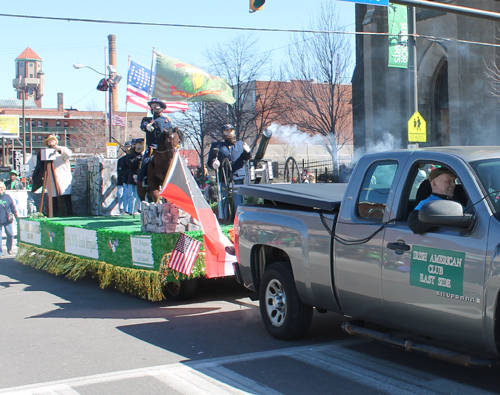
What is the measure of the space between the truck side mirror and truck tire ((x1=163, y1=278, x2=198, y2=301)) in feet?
15.5

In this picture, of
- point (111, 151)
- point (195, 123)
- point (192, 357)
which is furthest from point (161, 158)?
point (195, 123)

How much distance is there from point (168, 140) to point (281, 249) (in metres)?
5.34

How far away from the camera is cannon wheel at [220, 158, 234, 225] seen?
1112 cm

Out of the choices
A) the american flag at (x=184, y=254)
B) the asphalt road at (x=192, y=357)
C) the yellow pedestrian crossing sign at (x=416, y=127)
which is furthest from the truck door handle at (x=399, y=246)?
the yellow pedestrian crossing sign at (x=416, y=127)

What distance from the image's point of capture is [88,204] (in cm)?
1605

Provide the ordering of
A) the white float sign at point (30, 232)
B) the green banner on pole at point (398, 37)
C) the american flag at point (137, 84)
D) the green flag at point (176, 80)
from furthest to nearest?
the american flag at point (137, 84) → the green banner on pole at point (398, 37) → the green flag at point (176, 80) → the white float sign at point (30, 232)

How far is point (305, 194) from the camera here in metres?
5.91

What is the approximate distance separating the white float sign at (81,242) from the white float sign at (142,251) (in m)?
1.26

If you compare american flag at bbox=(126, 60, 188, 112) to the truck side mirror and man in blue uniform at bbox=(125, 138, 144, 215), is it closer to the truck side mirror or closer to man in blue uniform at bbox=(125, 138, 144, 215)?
man in blue uniform at bbox=(125, 138, 144, 215)

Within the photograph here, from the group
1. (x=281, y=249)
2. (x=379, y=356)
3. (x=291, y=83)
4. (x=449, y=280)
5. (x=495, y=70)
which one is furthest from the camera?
(x=291, y=83)

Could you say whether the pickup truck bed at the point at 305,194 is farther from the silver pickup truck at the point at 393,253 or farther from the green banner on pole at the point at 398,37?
the green banner on pole at the point at 398,37

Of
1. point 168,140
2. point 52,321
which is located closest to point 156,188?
point 168,140

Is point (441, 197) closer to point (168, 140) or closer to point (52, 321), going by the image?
point (52, 321)

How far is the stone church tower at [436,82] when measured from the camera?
21.2 metres
